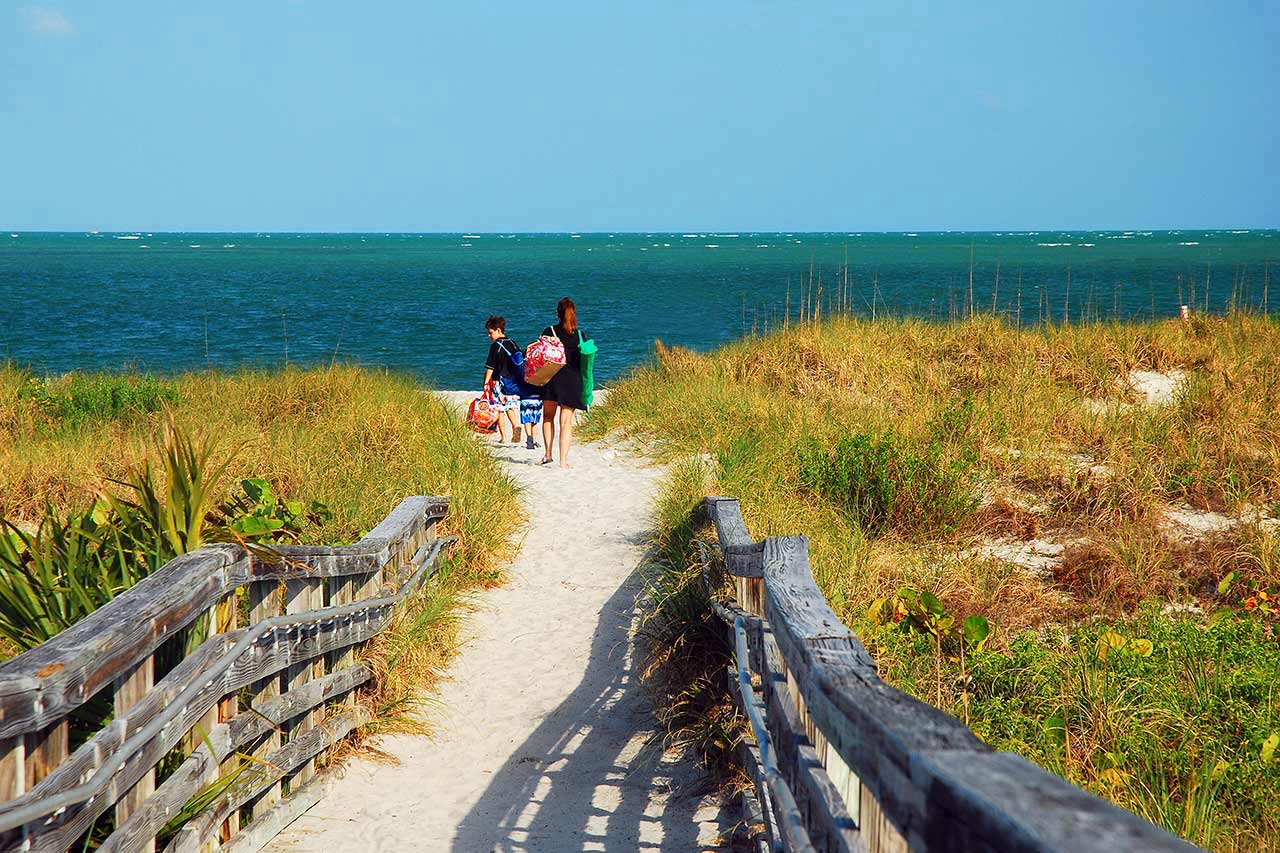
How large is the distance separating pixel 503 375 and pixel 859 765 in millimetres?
10517

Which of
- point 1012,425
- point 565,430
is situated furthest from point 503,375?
point 1012,425

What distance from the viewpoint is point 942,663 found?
524 centimetres

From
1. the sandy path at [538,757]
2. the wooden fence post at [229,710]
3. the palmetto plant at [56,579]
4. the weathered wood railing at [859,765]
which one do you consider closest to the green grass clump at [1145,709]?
the weathered wood railing at [859,765]

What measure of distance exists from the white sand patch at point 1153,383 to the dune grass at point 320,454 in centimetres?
725

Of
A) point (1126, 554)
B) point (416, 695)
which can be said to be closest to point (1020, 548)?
point (1126, 554)

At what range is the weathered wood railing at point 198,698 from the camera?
2564 mm

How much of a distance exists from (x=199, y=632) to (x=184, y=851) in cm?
75

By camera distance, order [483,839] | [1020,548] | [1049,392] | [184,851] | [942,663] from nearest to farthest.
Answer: [184,851]
[483,839]
[942,663]
[1020,548]
[1049,392]

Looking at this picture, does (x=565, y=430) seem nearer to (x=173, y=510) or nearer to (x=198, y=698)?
(x=173, y=510)

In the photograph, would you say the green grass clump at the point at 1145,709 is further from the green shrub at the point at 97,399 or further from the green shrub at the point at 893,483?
the green shrub at the point at 97,399

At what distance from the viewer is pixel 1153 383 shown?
39.9 ft

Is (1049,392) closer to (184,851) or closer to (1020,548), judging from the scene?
(1020,548)

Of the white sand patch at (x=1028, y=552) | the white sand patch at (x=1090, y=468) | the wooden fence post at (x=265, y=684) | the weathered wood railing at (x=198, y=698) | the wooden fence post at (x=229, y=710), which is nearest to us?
the weathered wood railing at (x=198, y=698)

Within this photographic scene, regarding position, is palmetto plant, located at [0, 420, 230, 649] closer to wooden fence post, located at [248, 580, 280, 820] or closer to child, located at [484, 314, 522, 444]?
wooden fence post, located at [248, 580, 280, 820]
